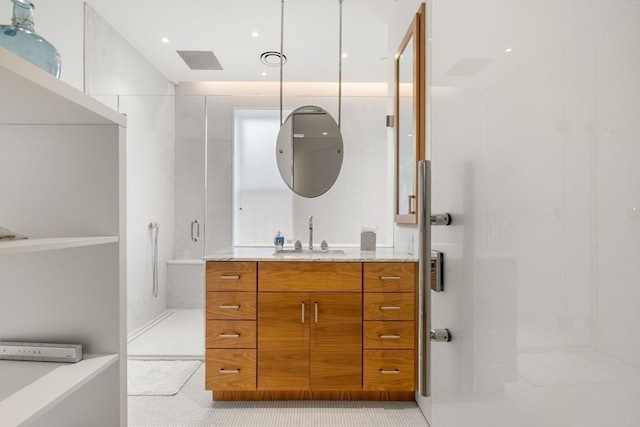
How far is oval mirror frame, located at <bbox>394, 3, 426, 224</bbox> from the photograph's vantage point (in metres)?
2.06

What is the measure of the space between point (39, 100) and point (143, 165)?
2.90 meters

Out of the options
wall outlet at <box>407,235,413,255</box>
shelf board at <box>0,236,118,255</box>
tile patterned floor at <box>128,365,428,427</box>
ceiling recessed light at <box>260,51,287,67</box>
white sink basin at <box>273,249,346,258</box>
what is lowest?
tile patterned floor at <box>128,365,428,427</box>

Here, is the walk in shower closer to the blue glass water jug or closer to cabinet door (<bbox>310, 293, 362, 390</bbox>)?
cabinet door (<bbox>310, 293, 362, 390</bbox>)

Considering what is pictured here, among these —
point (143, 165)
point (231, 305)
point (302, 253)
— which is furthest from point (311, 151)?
point (143, 165)

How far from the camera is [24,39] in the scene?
0.88 metres

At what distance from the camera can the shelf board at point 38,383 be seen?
2.13 feet

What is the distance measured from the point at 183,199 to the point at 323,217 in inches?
53.0

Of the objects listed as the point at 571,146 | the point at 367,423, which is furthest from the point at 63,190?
the point at 367,423

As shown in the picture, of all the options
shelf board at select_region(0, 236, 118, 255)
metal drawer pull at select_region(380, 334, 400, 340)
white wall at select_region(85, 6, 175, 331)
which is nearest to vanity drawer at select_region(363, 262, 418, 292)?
metal drawer pull at select_region(380, 334, 400, 340)

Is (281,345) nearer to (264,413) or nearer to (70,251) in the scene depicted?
(264,413)

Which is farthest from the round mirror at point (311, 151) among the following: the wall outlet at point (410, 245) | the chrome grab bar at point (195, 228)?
the chrome grab bar at point (195, 228)

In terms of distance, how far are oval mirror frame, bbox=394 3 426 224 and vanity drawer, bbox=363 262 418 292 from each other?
0.29m

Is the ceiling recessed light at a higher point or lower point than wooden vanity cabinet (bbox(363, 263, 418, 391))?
higher

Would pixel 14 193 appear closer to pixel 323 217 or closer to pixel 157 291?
pixel 323 217
